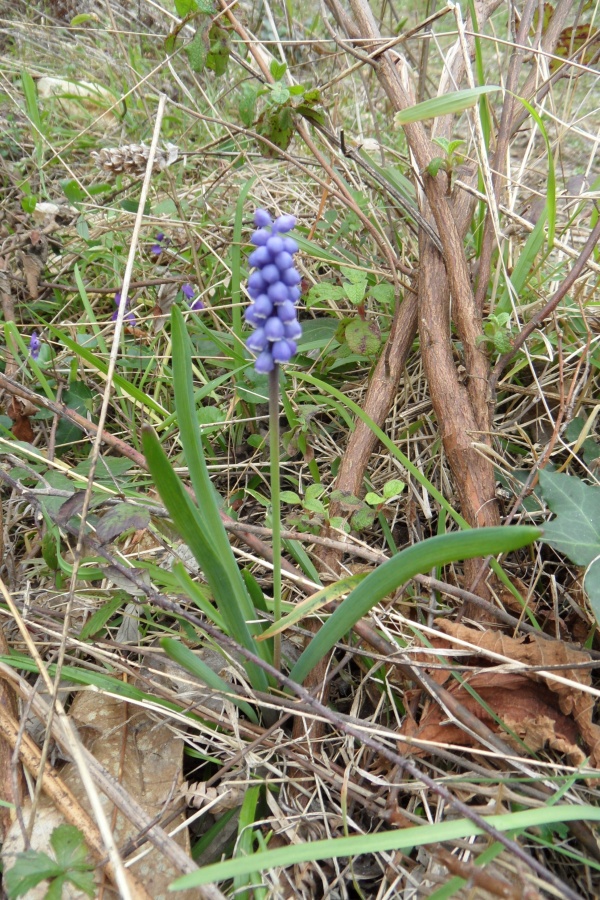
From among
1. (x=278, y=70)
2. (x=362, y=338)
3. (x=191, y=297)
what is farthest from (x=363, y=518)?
(x=278, y=70)

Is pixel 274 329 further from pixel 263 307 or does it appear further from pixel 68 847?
pixel 68 847

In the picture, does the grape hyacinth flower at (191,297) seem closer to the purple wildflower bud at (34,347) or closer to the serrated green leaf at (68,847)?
the purple wildflower bud at (34,347)

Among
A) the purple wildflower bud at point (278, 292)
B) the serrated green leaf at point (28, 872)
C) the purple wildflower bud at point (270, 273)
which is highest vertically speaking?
the purple wildflower bud at point (270, 273)

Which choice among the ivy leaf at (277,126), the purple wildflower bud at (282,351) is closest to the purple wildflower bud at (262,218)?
the purple wildflower bud at (282,351)

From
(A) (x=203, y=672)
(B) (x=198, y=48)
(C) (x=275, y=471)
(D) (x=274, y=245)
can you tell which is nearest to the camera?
(D) (x=274, y=245)

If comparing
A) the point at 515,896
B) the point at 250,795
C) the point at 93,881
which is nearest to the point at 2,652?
the point at 93,881

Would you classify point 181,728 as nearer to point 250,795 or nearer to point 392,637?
point 250,795

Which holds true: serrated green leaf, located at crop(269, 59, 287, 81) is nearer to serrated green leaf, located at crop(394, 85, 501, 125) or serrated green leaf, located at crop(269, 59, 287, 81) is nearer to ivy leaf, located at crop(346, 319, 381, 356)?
serrated green leaf, located at crop(394, 85, 501, 125)
